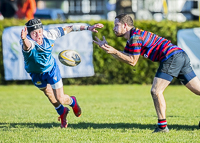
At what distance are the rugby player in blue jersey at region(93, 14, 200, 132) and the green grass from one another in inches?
23.8

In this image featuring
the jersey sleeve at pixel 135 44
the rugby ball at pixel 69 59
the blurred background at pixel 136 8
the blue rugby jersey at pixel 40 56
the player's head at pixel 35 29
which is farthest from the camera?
the blurred background at pixel 136 8

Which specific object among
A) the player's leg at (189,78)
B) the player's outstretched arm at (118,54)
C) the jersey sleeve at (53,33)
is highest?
the jersey sleeve at (53,33)

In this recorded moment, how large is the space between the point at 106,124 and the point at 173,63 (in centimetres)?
186

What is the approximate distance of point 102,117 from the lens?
800 cm

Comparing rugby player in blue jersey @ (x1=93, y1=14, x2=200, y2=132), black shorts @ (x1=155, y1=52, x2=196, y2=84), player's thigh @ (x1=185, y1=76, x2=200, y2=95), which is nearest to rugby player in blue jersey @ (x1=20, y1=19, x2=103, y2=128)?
rugby player in blue jersey @ (x1=93, y1=14, x2=200, y2=132)

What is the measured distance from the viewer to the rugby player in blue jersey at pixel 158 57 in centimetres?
622

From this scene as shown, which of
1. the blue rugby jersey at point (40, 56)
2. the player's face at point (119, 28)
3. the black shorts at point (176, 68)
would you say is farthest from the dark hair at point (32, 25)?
the black shorts at point (176, 68)

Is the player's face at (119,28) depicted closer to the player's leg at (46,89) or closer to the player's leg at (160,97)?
the player's leg at (160,97)

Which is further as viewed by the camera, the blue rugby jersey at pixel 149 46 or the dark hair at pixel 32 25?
the dark hair at pixel 32 25

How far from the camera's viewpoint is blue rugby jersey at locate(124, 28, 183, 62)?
245 inches

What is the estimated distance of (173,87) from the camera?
13.4 m

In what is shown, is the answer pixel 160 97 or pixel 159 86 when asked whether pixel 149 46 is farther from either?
pixel 160 97

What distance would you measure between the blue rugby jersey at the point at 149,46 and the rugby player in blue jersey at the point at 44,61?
1.16m

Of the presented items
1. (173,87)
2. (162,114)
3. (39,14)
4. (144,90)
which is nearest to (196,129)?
(162,114)
